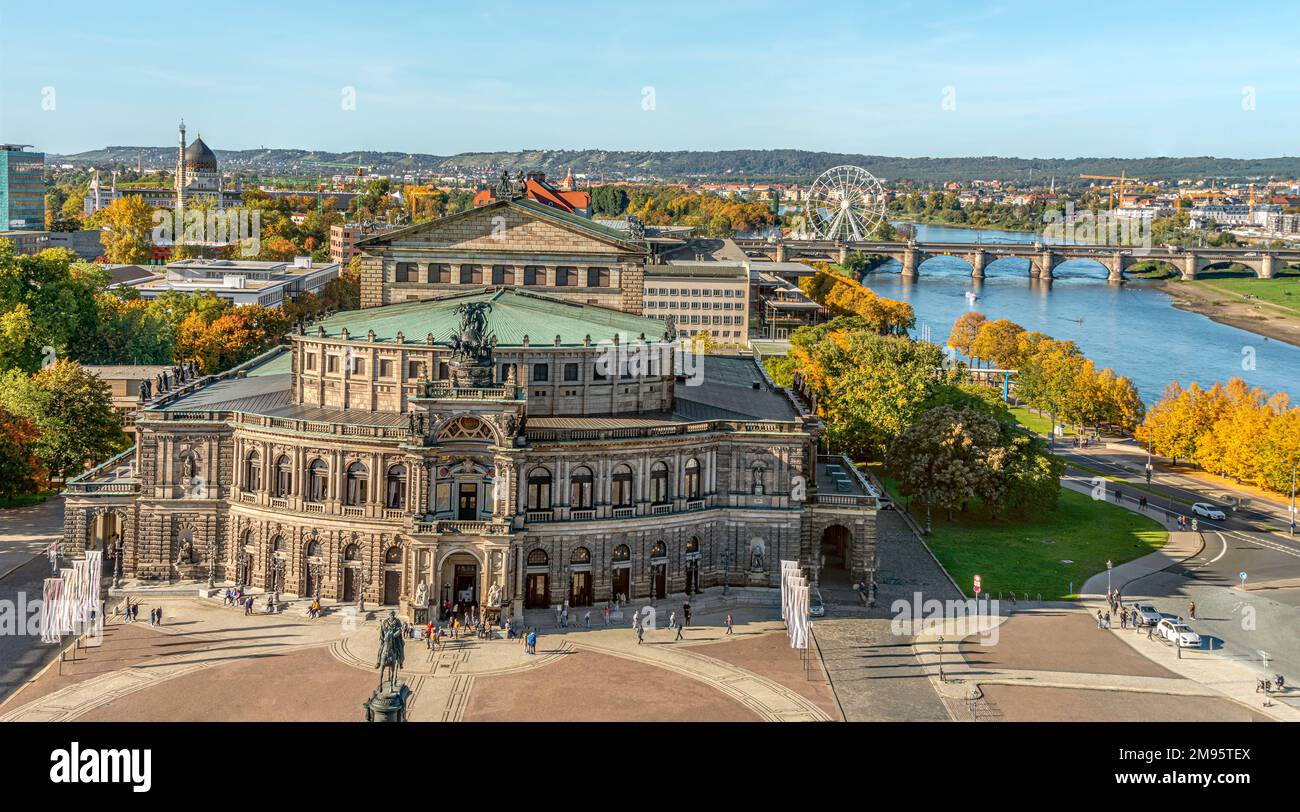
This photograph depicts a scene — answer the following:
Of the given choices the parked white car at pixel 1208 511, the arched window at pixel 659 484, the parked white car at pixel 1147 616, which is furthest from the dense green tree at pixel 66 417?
the parked white car at pixel 1208 511

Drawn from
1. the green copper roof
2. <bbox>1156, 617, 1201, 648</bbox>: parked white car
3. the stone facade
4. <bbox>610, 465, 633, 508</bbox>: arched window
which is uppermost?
the stone facade

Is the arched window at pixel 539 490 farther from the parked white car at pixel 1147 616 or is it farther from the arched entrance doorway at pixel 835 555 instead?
the parked white car at pixel 1147 616

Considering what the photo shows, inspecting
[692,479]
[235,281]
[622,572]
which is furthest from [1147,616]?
[235,281]

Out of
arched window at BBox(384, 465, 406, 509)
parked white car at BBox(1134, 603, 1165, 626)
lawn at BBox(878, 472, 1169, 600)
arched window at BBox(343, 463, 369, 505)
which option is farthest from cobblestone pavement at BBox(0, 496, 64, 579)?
parked white car at BBox(1134, 603, 1165, 626)

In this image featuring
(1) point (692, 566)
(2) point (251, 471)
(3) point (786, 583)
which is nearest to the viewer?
(3) point (786, 583)

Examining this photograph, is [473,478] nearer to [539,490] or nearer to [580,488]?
[539,490]

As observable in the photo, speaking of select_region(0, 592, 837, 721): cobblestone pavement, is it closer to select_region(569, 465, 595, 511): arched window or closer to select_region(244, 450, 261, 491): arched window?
select_region(569, 465, 595, 511): arched window

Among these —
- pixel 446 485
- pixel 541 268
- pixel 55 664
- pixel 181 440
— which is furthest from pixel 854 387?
pixel 55 664
